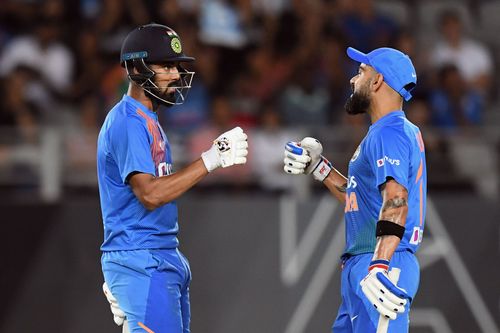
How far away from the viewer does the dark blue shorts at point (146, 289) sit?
6.87 metres

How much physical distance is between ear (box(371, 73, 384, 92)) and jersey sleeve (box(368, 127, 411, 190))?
35 cm

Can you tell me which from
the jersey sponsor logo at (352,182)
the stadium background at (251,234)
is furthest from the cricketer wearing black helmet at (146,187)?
the stadium background at (251,234)

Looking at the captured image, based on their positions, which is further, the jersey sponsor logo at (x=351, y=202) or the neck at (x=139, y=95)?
the neck at (x=139, y=95)

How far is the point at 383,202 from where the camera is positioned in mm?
6594

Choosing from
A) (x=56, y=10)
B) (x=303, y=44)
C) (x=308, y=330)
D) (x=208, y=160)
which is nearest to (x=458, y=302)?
(x=308, y=330)

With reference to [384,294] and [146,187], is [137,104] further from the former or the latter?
[384,294]

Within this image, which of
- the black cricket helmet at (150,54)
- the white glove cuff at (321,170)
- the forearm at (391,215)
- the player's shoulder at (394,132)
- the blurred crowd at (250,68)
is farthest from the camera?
the blurred crowd at (250,68)

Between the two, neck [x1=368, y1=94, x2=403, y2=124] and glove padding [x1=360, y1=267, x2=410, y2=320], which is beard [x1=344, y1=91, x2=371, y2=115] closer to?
neck [x1=368, y1=94, x2=403, y2=124]

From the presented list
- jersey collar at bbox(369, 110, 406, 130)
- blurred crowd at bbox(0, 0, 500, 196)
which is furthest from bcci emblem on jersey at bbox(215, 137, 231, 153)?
blurred crowd at bbox(0, 0, 500, 196)

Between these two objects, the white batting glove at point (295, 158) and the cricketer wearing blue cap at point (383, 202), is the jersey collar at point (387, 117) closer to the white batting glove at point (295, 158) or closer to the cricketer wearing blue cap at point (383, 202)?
the cricketer wearing blue cap at point (383, 202)

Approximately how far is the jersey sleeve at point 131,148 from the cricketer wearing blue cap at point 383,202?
1.32 metres

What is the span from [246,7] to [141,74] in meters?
7.00

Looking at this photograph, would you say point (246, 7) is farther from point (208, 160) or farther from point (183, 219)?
point (208, 160)

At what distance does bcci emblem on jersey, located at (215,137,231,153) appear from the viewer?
22.8 feet
